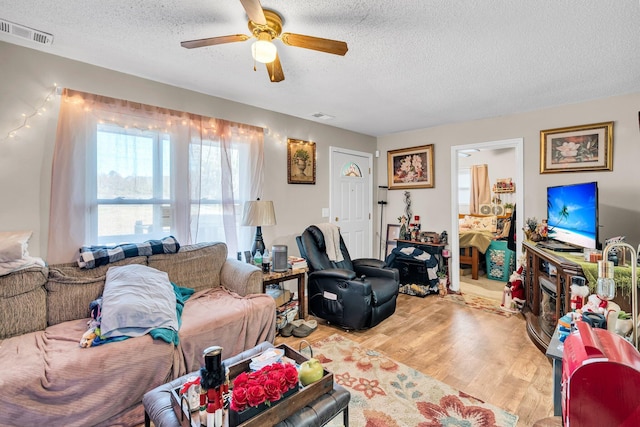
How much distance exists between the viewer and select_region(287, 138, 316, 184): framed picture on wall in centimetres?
376

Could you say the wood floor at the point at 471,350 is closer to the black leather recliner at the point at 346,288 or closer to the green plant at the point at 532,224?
the black leather recliner at the point at 346,288

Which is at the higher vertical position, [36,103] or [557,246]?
[36,103]

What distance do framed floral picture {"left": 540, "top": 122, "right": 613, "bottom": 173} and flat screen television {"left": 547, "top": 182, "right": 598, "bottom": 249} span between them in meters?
0.39

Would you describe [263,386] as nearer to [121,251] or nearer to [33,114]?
[121,251]

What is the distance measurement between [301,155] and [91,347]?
113 inches

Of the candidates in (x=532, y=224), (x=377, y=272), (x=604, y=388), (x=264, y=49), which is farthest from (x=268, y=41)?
(x=532, y=224)

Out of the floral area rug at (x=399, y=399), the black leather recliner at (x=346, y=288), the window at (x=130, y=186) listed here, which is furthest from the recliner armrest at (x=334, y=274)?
the window at (x=130, y=186)

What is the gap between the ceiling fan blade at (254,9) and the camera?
136 centimetres

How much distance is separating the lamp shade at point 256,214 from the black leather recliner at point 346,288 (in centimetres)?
53

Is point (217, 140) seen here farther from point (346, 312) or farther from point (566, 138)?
point (566, 138)

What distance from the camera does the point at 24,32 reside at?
1.93m

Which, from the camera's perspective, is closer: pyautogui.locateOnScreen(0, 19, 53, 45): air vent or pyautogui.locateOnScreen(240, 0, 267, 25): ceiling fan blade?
pyautogui.locateOnScreen(240, 0, 267, 25): ceiling fan blade

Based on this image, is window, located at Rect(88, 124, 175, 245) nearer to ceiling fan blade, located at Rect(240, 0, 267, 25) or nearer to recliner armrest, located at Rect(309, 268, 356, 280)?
recliner armrest, located at Rect(309, 268, 356, 280)

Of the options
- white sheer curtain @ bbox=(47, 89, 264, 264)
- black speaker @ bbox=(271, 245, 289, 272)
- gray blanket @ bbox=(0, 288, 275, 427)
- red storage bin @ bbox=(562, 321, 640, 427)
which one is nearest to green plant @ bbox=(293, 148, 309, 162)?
white sheer curtain @ bbox=(47, 89, 264, 264)
